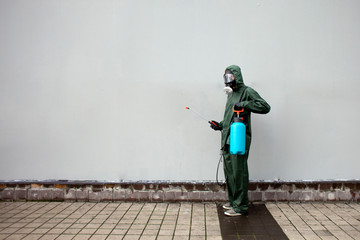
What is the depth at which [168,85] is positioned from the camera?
4.36 metres

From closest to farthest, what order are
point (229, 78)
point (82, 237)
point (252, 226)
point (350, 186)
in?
point (82, 237), point (252, 226), point (229, 78), point (350, 186)

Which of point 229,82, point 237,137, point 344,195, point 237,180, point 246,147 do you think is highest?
point 229,82

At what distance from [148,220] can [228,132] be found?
5.05ft

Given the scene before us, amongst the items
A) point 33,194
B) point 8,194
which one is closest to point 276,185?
point 33,194

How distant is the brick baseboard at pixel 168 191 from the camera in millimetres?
4250

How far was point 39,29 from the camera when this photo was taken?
4.43 metres

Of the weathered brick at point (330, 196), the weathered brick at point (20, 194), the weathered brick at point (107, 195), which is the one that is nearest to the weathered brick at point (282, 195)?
the weathered brick at point (330, 196)

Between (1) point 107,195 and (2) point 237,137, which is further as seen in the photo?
(1) point 107,195

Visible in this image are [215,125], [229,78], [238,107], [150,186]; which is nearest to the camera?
[238,107]

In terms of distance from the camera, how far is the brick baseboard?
13.9 ft

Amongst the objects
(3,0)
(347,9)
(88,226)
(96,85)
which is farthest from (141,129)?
(347,9)

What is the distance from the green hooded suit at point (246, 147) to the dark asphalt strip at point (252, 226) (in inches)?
6.9

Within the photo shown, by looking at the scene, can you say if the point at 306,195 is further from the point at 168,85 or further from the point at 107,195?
the point at 107,195

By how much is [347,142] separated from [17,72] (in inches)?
203
